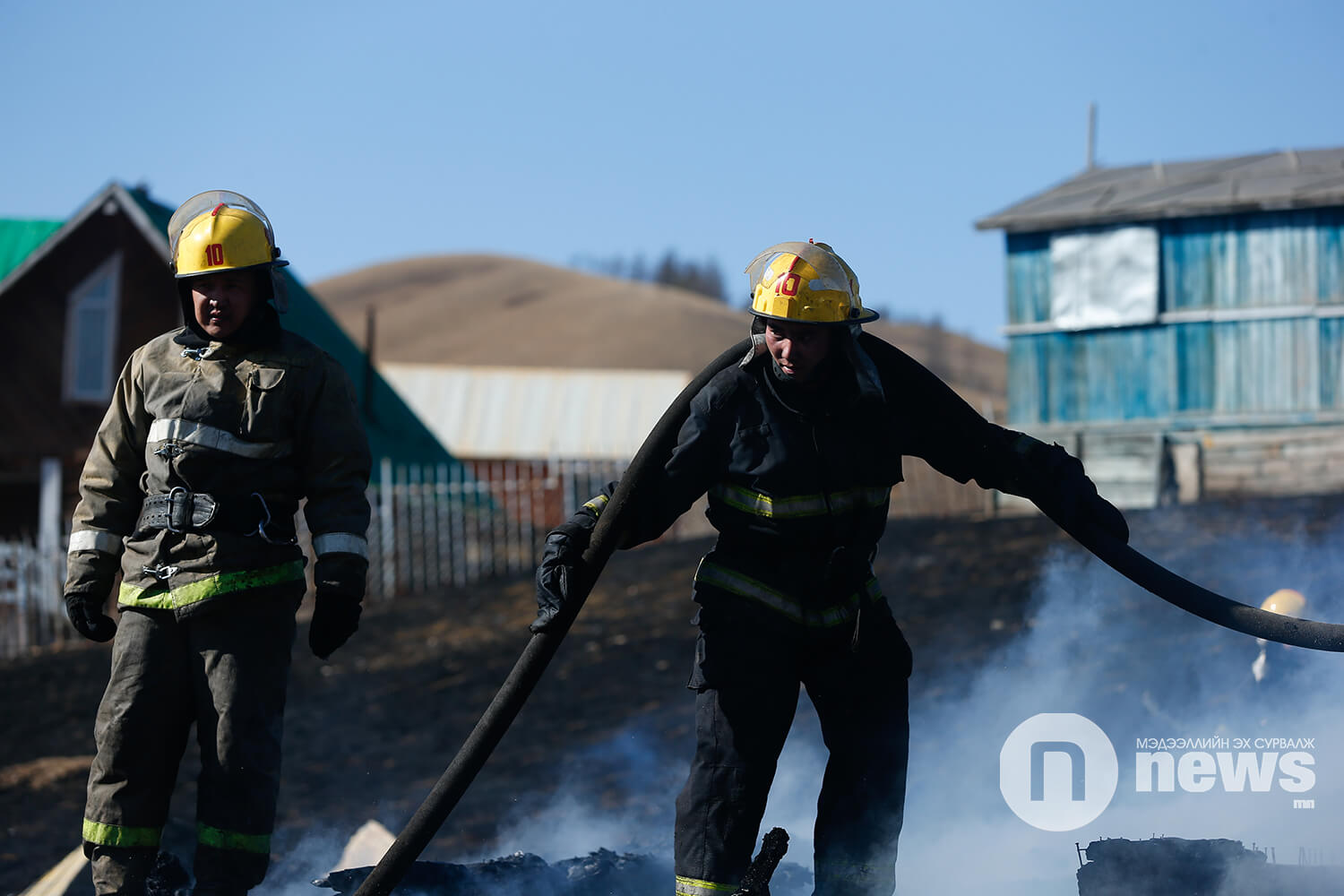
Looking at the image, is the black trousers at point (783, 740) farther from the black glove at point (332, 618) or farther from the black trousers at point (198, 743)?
the black trousers at point (198, 743)

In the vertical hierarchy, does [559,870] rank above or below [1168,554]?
below

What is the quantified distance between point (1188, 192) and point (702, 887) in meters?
14.6

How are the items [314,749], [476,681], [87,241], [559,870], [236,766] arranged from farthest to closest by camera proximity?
[87,241]
[476,681]
[314,749]
[559,870]
[236,766]

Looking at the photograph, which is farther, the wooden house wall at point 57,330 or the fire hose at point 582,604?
the wooden house wall at point 57,330

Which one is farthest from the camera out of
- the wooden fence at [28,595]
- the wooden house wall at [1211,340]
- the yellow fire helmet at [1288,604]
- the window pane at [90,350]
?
the window pane at [90,350]

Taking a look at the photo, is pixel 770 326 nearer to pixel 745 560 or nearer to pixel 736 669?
pixel 745 560

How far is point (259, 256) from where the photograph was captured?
144 inches

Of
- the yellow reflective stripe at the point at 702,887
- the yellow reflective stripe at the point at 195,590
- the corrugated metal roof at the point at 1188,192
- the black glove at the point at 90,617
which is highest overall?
the corrugated metal roof at the point at 1188,192

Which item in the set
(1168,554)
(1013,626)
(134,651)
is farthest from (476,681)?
(134,651)

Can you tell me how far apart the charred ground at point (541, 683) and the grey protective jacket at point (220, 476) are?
211 centimetres

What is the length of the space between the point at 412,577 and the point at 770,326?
461 inches

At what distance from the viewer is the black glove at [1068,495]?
371cm

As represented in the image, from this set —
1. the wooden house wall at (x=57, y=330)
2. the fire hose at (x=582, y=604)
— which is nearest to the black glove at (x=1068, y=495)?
the fire hose at (x=582, y=604)

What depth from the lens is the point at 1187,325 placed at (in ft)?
51.6
